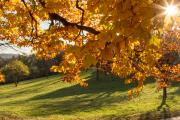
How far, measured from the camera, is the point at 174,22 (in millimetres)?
5008

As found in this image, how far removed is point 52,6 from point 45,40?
5.87 meters

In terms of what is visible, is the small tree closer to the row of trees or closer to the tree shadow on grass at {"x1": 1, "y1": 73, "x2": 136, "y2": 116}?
the row of trees

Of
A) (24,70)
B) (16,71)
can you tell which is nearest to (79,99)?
(24,70)

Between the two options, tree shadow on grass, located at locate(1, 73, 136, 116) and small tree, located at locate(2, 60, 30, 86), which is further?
small tree, located at locate(2, 60, 30, 86)

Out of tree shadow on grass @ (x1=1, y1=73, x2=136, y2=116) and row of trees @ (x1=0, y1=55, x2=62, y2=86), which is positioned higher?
row of trees @ (x1=0, y1=55, x2=62, y2=86)

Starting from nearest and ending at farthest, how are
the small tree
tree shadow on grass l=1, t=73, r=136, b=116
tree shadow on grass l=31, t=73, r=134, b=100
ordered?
tree shadow on grass l=1, t=73, r=136, b=116
tree shadow on grass l=31, t=73, r=134, b=100
the small tree

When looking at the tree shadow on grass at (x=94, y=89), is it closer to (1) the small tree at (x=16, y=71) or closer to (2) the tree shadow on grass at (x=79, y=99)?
(2) the tree shadow on grass at (x=79, y=99)

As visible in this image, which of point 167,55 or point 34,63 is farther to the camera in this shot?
point 34,63

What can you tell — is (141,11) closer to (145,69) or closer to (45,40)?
(145,69)

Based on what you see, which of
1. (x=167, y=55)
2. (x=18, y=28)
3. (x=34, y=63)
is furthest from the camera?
(x=34, y=63)

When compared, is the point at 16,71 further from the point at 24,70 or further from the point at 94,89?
the point at 94,89

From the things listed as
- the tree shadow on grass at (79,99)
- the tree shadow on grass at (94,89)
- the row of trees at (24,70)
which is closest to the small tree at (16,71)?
the row of trees at (24,70)

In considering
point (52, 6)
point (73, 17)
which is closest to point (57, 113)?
point (73, 17)

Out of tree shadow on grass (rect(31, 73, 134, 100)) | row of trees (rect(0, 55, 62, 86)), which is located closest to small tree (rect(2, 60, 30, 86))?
row of trees (rect(0, 55, 62, 86))
